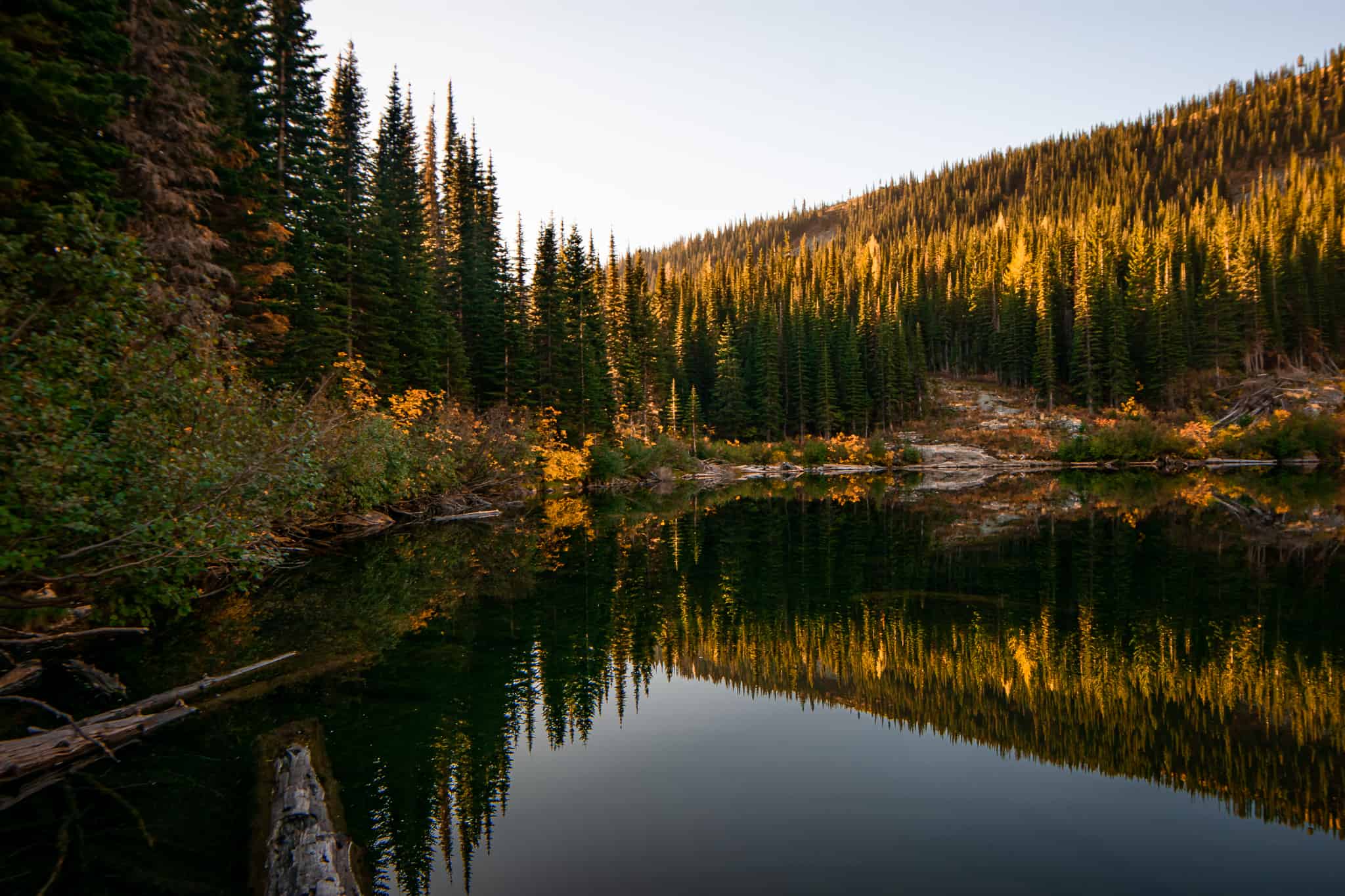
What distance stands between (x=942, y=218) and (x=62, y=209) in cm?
17644

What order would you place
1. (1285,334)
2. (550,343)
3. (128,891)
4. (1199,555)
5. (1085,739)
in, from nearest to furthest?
(128,891), (1085,739), (1199,555), (550,343), (1285,334)

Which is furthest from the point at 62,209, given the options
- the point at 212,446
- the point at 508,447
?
the point at 508,447

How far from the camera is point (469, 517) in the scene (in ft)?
114

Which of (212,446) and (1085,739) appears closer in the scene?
(1085,739)

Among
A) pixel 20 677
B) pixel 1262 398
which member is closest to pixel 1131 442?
pixel 1262 398

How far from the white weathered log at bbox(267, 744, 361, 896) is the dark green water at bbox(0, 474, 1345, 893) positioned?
0.66m

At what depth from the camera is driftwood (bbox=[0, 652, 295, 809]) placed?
769cm

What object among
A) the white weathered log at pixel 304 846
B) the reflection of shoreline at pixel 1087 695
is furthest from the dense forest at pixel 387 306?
the reflection of shoreline at pixel 1087 695

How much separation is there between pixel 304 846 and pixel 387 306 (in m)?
39.7

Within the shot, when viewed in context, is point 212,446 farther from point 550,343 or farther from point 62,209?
point 550,343

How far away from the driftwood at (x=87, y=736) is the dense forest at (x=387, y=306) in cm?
180

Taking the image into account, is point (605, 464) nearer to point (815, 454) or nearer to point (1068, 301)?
point (815, 454)

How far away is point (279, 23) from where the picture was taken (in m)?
30.0

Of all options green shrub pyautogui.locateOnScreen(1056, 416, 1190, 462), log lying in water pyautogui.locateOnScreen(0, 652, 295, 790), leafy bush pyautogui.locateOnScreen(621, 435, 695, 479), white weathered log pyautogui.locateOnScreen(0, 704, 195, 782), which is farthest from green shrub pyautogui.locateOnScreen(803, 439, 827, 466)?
white weathered log pyautogui.locateOnScreen(0, 704, 195, 782)
